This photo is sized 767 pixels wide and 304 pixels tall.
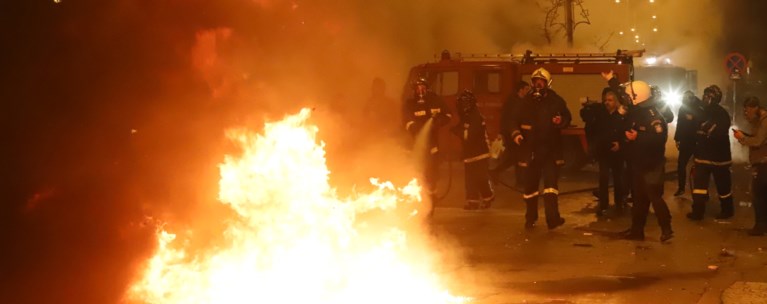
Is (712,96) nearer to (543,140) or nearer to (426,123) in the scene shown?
(543,140)

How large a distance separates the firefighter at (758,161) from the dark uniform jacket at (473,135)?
3.02m

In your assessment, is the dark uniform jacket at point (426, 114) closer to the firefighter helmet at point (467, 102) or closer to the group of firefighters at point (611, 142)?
the group of firefighters at point (611, 142)

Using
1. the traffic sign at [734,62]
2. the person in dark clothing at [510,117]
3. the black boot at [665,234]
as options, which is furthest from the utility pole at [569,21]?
the black boot at [665,234]

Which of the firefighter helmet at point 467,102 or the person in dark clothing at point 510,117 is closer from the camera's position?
the person in dark clothing at point 510,117

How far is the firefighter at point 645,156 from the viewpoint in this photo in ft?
29.2

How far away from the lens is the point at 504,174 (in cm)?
1628

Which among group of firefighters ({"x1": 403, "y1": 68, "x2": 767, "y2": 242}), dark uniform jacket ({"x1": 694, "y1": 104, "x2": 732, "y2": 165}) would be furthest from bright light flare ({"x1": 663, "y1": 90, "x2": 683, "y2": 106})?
dark uniform jacket ({"x1": 694, "y1": 104, "x2": 732, "y2": 165})

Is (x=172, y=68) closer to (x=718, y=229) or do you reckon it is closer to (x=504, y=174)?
(x=718, y=229)

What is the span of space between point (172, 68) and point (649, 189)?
4.74m

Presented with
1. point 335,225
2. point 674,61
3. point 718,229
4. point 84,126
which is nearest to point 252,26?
point 84,126

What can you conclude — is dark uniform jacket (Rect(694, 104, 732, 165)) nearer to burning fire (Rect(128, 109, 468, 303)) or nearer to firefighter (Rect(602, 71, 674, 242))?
firefighter (Rect(602, 71, 674, 242))

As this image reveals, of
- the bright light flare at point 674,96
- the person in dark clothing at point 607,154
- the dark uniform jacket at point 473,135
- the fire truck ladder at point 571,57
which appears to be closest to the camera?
the person in dark clothing at point 607,154

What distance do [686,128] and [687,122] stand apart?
13cm

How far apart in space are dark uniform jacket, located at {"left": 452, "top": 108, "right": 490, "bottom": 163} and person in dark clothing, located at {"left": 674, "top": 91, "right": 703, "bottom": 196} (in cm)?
262
